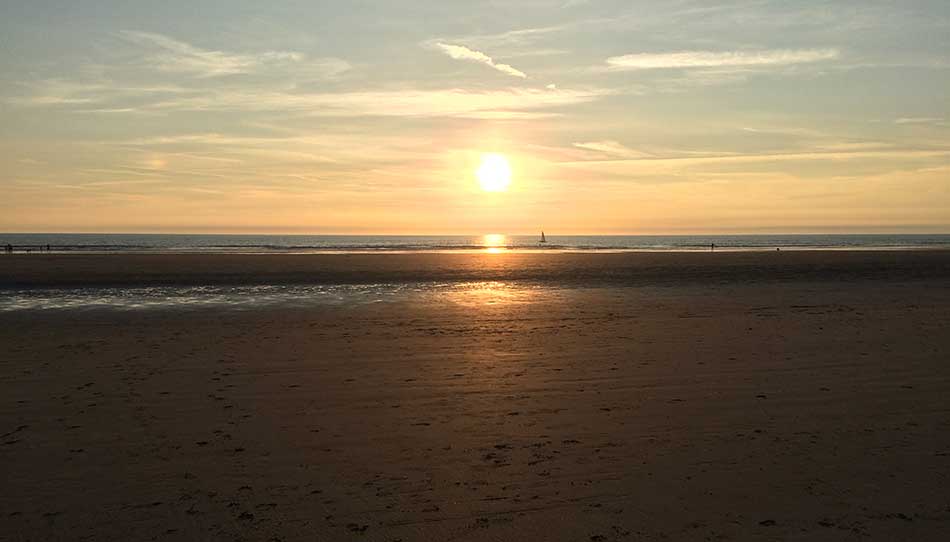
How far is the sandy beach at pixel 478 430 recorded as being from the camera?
5633mm

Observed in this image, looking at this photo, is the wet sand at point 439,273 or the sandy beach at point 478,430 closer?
the sandy beach at point 478,430

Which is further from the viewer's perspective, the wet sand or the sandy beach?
the wet sand

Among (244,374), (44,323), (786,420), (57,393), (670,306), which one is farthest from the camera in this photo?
(670,306)

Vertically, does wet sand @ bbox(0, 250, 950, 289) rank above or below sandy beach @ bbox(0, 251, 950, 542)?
above

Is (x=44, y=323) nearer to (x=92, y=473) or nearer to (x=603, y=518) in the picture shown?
(x=92, y=473)

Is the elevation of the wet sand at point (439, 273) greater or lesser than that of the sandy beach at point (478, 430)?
greater

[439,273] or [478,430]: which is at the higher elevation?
[439,273]

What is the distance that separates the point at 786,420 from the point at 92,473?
25.8 ft

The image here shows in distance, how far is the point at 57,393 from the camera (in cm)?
998

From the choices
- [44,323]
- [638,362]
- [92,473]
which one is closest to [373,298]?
[44,323]

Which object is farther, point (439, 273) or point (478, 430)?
point (439, 273)

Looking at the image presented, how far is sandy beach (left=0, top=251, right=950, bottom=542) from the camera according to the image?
222 inches

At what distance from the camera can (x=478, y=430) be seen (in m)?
8.03

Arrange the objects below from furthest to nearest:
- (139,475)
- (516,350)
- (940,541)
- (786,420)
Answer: (516,350)
(786,420)
(139,475)
(940,541)
